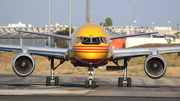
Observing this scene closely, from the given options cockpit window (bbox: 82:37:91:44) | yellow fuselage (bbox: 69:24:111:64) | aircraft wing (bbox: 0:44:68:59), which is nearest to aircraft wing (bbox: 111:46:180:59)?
yellow fuselage (bbox: 69:24:111:64)

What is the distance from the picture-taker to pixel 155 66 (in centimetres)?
2022

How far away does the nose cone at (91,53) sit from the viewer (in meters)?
17.8

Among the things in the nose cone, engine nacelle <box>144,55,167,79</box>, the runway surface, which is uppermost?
the nose cone

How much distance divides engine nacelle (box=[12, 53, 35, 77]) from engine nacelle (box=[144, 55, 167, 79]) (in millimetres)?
8173

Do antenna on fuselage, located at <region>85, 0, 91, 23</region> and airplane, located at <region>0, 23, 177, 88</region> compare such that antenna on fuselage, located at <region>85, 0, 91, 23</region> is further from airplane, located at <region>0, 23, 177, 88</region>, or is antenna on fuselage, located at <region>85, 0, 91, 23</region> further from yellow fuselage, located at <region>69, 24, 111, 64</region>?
yellow fuselage, located at <region>69, 24, 111, 64</region>

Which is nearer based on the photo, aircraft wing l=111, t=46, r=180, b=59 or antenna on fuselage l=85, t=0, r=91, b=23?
aircraft wing l=111, t=46, r=180, b=59

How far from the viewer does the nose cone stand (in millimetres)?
17797

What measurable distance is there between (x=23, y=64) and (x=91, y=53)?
557cm

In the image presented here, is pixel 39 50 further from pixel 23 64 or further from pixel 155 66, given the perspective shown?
pixel 155 66

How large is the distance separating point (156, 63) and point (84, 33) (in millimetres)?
5789

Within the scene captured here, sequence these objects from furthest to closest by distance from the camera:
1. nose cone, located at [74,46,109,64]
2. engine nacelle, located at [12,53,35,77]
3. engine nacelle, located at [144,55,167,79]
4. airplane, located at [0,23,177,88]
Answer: engine nacelle, located at [12,53,35,77] → engine nacelle, located at [144,55,167,79] → airplane, located at [0,23,177,88] → nose cone, located at [74,46,109,64]

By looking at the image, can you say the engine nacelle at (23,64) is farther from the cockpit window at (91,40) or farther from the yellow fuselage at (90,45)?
the cockpit window at (91,40)

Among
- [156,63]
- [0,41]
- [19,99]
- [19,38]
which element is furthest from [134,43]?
[19,99]

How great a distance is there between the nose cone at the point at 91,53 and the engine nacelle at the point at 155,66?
3.62 metres
